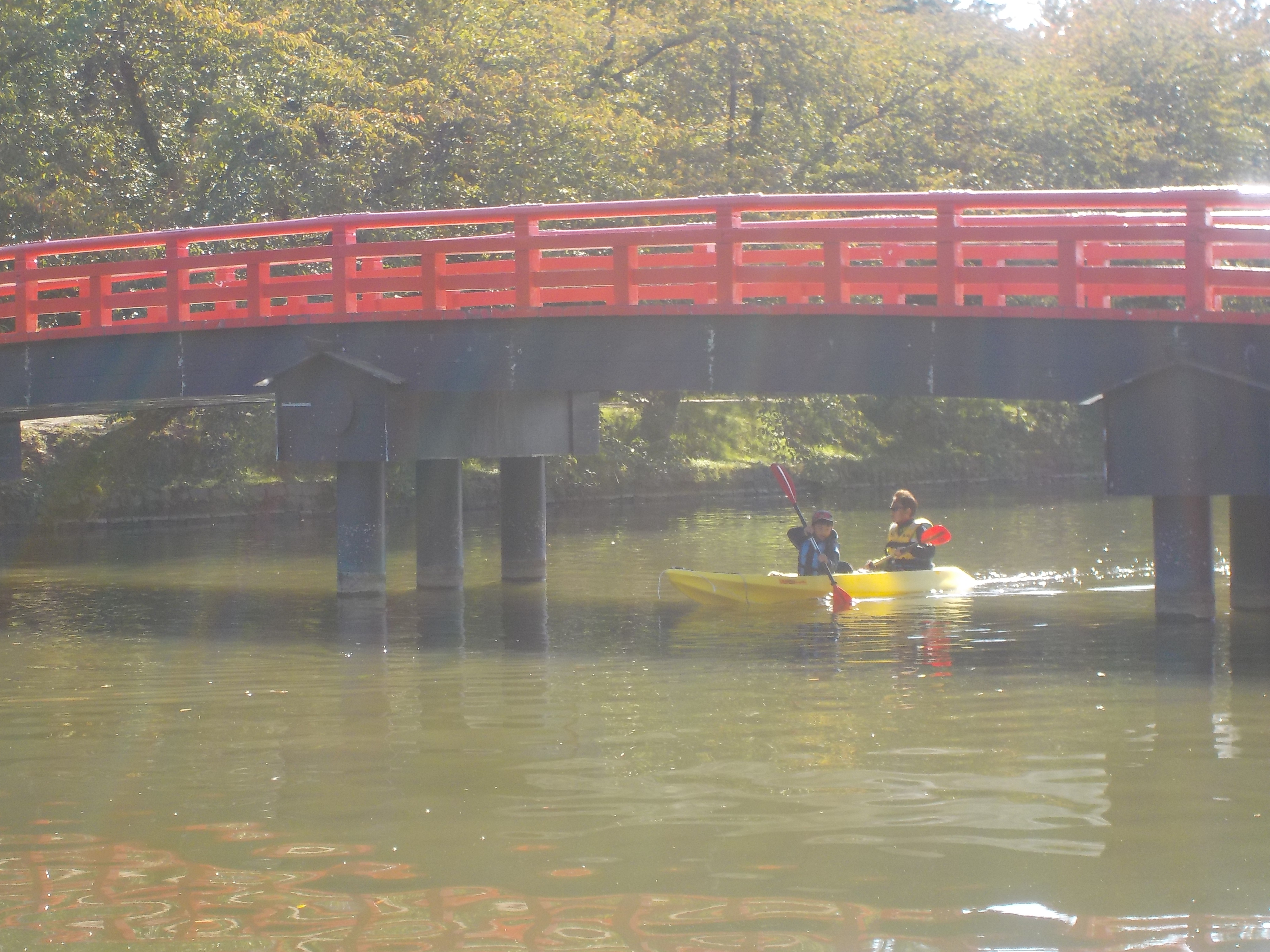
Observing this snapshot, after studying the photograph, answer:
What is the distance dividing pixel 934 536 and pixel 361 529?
5762 millimetres

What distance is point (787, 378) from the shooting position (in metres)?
13.2

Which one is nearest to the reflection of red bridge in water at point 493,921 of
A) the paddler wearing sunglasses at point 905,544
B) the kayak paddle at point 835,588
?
the kayak paddle at point 835,588

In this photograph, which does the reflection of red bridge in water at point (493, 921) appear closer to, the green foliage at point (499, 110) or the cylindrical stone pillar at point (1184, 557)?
the cylindrical stone pillar at point (1184, 557)

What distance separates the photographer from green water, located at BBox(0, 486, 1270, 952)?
5477mm

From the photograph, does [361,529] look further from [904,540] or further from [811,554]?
[904,540]

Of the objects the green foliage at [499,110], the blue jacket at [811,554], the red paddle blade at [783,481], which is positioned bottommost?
the blue jacket at [811,554]

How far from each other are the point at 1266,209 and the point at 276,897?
9703 millimetres

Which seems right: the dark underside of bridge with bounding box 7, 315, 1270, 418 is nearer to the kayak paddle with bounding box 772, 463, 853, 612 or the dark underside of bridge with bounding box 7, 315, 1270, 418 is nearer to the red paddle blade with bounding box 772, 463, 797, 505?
the kayak paddle with bounding box 772, 463, 853, 612

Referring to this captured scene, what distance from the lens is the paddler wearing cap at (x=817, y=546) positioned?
47.3 ft

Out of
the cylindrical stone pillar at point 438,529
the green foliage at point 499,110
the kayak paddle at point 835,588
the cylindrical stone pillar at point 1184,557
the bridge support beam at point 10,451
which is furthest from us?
the green foliage at point 499,110

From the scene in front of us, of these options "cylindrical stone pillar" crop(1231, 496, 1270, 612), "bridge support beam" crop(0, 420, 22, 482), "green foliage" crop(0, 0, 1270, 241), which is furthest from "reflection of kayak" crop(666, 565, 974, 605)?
"green foliage" crop(0, 0, 1270, 241)

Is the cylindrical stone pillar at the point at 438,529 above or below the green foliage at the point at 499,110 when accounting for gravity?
below

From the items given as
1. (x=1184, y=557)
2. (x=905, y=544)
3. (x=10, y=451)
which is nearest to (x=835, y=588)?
(x=905, y=544)

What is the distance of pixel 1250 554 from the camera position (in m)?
13.2
